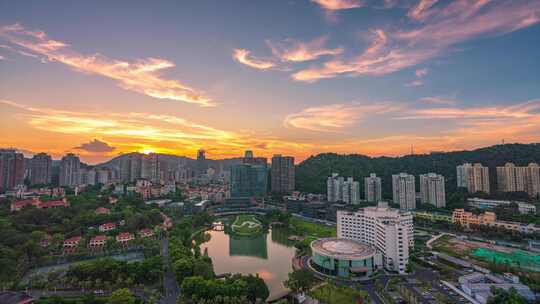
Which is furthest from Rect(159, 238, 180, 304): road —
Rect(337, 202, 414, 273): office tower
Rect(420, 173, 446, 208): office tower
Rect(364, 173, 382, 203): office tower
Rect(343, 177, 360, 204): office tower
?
Rect(420, 173, 446, 208): office tower

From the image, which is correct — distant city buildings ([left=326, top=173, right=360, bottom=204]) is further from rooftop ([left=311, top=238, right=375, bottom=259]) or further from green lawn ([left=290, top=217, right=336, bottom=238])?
rooftop ([left=311, top=238, right=375, bottom=259])

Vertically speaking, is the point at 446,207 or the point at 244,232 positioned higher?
the point at 446,207

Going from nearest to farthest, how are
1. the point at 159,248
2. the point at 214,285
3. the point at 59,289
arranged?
the point at 214,285 → the point at 59,289 → the point at 159,248

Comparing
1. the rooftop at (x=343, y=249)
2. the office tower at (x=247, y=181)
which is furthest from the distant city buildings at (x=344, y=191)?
the rooftop at (x=343, y=249)

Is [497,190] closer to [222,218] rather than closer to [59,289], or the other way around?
[222,218]

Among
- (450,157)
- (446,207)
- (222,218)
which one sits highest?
(450,157)

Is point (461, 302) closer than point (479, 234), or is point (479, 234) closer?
point (461, 302)

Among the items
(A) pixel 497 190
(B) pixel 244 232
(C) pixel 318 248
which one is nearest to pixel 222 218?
(B) pixel 244 232

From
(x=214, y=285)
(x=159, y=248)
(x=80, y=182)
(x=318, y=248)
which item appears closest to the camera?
(x=214, y=285)
